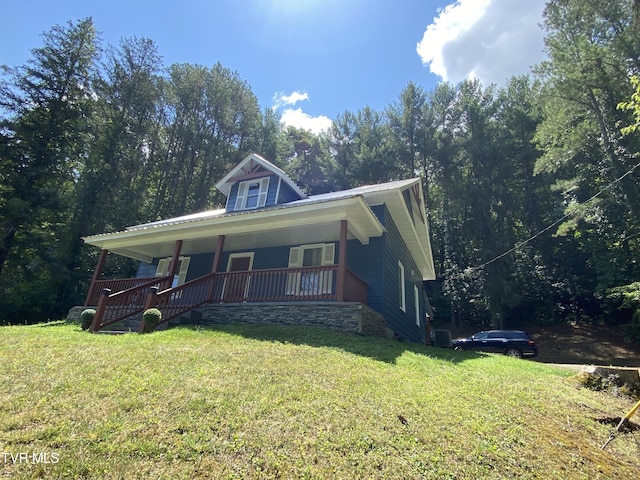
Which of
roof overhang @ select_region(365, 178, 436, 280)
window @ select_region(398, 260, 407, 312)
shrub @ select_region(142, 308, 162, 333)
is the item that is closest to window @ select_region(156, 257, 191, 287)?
shrub @ select_region(142, 308, 162, 333)

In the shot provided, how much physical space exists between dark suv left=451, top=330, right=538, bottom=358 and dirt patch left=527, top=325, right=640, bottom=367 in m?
3.05

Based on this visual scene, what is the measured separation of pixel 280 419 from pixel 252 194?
1189 cm

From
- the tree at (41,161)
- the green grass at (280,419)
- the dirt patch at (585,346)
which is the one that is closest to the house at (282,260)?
the green grass at (280,419)

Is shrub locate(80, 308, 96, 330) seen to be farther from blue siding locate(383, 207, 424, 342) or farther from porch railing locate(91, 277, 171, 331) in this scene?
blue siding locate(383, 207, 424, 342)

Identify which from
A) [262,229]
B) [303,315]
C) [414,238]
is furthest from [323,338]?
[414,238]

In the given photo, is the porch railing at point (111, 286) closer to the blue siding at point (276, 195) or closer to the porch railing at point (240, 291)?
the porch railing at point (240, 291)

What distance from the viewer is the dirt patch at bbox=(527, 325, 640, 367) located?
16.1 m

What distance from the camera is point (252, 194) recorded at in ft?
46.9

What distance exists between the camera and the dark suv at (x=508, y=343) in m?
14.4

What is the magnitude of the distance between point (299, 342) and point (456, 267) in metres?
22.8

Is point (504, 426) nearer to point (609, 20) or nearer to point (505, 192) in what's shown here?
point (609, 20)

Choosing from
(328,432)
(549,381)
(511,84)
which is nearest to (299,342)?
(328,432)

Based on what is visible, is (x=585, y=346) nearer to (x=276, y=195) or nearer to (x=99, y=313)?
(x=276, y=195)

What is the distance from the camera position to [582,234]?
21.3 metres
